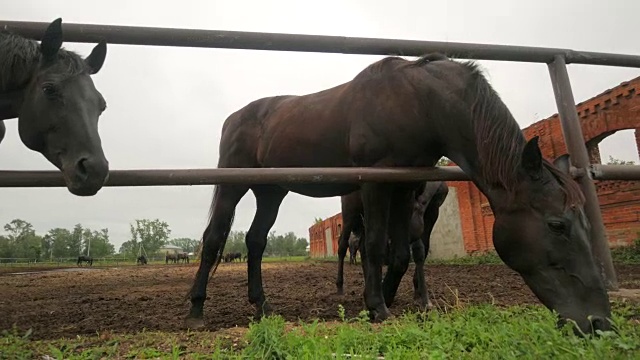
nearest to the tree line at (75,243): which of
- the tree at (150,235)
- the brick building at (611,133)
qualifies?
→ the tree at (150,235)

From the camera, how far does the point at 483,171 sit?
8.57ft

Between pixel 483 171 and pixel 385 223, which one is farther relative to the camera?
pixel 385 223

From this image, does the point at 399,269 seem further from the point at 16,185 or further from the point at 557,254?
the point at 16,185

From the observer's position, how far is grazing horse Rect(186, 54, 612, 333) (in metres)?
2.16

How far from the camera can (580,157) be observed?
314cm

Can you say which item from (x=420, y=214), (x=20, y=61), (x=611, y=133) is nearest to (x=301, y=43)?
(x=20, y=61)

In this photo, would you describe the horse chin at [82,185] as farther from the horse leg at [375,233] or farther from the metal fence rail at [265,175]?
the horse leg at [375,233]

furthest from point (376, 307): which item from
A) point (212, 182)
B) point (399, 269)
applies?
point (212, 182)

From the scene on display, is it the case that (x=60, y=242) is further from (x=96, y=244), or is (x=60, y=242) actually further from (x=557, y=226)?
(x=557, y=226)

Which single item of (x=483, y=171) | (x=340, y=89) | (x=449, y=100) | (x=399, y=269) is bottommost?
(x=399, y=269)

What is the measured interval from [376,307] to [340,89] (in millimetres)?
2025

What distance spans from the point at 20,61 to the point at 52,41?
260 millimetres

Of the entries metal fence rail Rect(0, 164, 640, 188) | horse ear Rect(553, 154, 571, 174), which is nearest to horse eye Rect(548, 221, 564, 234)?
horse ear Rect(553, 154, 571, 174)

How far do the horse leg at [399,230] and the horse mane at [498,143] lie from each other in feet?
2.83
